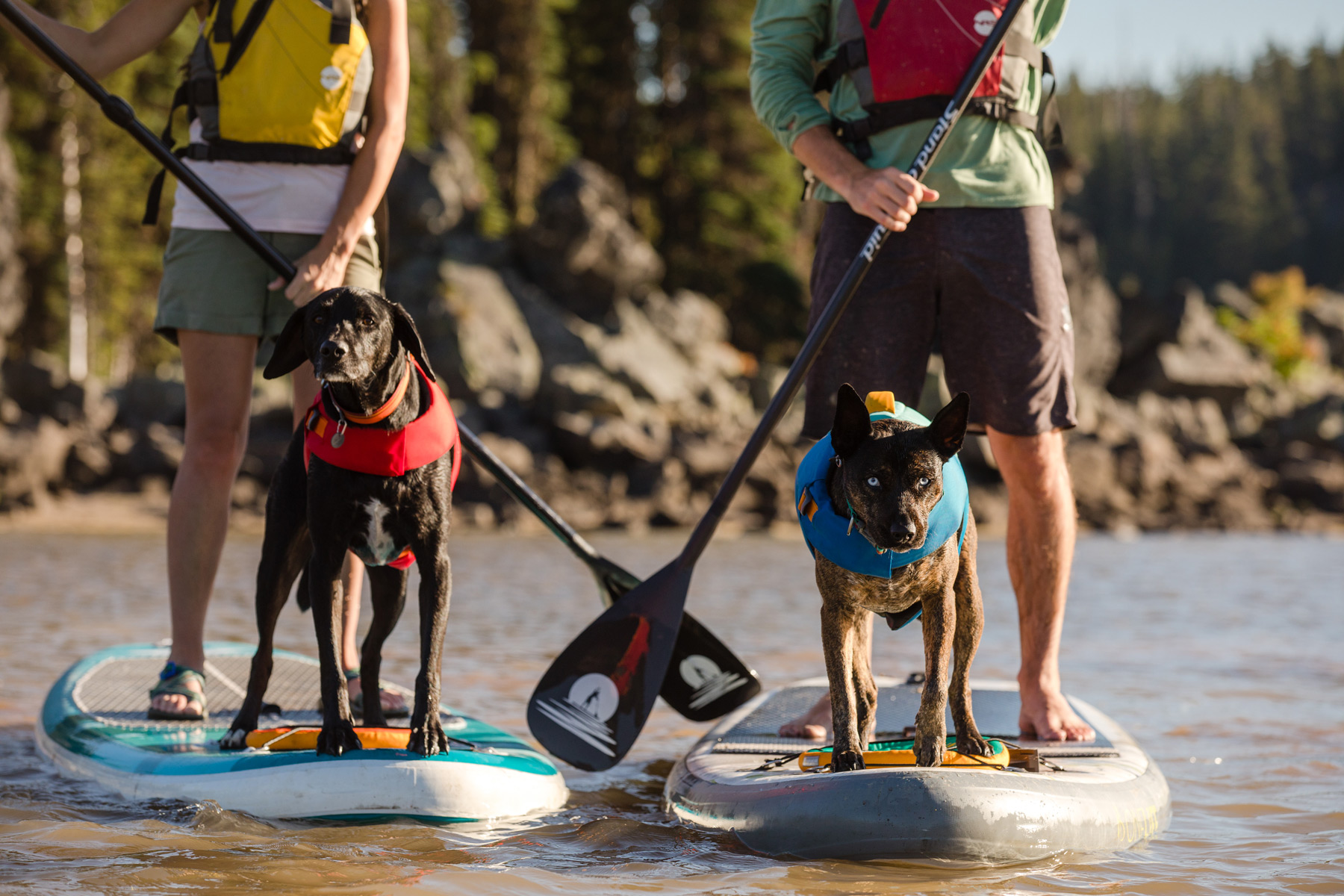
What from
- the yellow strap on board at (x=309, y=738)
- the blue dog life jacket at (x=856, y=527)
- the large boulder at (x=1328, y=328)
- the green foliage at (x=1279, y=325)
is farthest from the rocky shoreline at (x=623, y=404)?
the blue dog life jacket at (x=856, y=527)

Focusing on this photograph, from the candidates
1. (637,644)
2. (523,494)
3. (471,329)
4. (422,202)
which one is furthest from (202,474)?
(422,202)

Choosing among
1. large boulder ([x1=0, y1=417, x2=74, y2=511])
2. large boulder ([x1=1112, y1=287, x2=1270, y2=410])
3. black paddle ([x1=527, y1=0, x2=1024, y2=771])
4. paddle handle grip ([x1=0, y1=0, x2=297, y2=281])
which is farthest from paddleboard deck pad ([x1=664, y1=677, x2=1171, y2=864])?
large boulder ([x1=1112, y1=287, x2=1270, y2=410])

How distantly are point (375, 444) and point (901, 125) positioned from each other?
6.14ft

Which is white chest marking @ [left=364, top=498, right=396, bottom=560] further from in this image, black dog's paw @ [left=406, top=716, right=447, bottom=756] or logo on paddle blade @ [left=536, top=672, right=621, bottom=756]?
logo on paddle blade @ [left=536, top=672, right=621, bottom=756]

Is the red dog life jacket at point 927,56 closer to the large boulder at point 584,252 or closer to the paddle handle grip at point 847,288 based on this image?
the paddle handle grip at point 847,288

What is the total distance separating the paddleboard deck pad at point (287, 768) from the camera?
321 cm

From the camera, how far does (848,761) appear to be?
3.06 m

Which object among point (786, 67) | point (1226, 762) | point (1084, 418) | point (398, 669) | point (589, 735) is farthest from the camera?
point (1084, 418)

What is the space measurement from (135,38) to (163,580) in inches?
303

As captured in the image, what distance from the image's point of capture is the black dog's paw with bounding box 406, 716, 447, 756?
331 centimetres

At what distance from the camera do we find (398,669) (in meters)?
5.93

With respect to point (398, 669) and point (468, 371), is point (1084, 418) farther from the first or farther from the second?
point (398, 669)

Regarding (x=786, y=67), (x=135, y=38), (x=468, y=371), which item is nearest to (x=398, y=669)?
(x=135, y=38)

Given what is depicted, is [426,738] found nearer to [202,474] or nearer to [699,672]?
[699,672]
